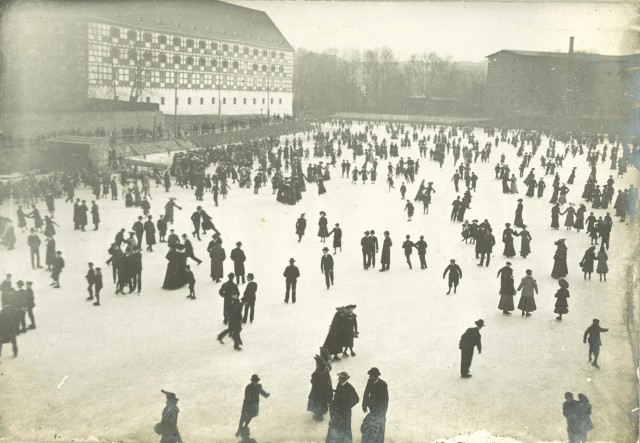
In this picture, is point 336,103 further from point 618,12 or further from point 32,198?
point 618,12

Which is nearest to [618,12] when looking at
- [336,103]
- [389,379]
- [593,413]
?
[593,413]

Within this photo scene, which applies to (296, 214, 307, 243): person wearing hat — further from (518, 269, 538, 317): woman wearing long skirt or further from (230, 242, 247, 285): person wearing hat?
(518, 269, 538, 317): woman wearing long skirt

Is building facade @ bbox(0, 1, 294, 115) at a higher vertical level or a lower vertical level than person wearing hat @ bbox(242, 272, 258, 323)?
higher

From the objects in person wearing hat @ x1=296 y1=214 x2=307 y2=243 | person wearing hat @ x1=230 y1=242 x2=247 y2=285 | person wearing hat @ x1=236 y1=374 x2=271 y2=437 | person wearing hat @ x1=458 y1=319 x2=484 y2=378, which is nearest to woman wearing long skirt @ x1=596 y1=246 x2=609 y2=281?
person wearing hat @ x1=458 y1=319 x2=484 y2=378

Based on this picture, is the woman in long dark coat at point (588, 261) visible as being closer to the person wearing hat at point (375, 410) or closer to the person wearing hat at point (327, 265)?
the person wearing hat at point (327, 265)

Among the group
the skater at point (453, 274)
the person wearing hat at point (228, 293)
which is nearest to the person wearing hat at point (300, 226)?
the skater at point (453, 274)

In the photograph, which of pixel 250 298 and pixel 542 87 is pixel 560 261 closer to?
pixel 250 298

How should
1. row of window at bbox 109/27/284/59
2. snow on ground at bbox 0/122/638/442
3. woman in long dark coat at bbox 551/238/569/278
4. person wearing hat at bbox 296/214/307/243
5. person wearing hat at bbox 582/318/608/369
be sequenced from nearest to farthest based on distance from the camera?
snow on ground at bbox 0/122/638/442 → person wearing hat at bbox 582/318/608/369 → woman in long dark coat at bbox 551/238/569/278 → person wearing hat at bbox 296/214/307/243 → row of window at bbox 109/27/284/59

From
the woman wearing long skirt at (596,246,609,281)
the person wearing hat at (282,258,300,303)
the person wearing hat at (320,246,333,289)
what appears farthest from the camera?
the woman wearing long skirt at (596,246,609,281)
